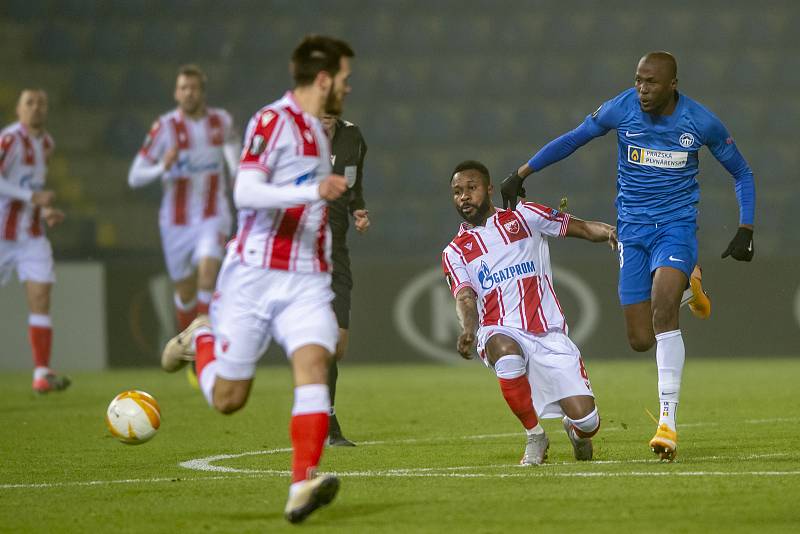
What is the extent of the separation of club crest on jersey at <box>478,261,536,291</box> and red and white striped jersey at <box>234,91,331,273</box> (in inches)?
72.5

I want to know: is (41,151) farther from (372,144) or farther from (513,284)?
(513,284)

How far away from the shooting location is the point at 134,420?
20.7ft

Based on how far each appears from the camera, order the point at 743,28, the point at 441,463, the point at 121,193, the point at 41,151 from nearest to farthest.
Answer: the point at 441,463 < the point at 41,151 < the point at 121,193 < the point at 743,28

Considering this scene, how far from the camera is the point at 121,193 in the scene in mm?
15664

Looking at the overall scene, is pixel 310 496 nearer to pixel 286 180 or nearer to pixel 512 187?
pixel 286 180

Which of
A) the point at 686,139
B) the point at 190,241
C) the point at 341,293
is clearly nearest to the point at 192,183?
the point at 190,241

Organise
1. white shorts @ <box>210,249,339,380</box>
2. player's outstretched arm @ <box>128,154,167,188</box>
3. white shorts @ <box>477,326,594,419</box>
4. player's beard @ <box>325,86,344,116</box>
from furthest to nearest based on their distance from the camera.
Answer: player's outstretched arm @ <box>128,154,167,188</box> → white shorts @ <box>477,326,594,419</box> → player's beard @ <box>325,86,344,116</box> → white shorts @ <box>210,249,339,380</box>

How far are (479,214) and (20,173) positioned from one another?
250 inches

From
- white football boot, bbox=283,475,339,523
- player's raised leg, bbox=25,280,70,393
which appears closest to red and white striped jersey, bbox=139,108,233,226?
player's raised leg, bbox=25,280,70,393

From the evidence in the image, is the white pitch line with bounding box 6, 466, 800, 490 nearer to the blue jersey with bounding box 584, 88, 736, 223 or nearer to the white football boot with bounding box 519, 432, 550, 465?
the white football boot with bounding box 519, 432, 550, 465

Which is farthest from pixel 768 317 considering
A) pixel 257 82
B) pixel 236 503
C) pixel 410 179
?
pixel 236 503

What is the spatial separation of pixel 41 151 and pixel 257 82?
4.57 meters

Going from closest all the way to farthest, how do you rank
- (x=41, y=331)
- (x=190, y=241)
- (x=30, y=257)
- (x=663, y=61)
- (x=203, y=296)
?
(x=663, y=61) < (x=41, y=331) < (x=30, y=257) < (x=203, y=296) < (x=190, y=241)

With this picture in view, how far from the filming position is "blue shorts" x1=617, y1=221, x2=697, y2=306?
6926 mm
